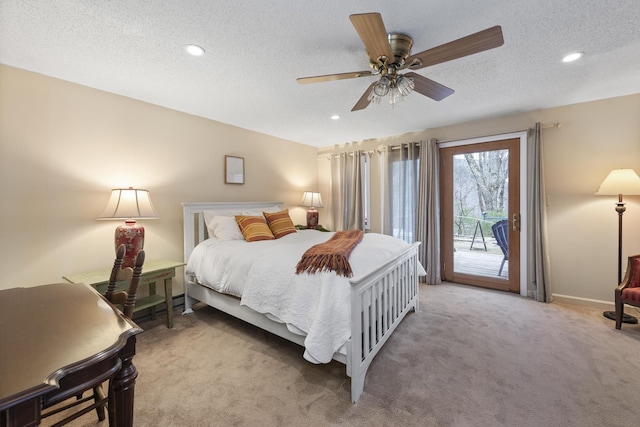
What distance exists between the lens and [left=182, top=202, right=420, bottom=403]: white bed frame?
1641 mm

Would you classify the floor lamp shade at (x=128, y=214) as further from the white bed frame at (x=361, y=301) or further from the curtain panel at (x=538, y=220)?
the curtain panel at (x=538, y=220)

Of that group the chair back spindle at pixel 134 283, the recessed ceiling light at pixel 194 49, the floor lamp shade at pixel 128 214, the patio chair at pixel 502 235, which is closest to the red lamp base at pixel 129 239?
the floor lamp shade at pixel 128 214

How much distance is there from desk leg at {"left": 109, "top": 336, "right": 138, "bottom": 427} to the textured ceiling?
1.82 meters

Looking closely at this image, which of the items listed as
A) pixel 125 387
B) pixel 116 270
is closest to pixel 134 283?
pixel 116 270

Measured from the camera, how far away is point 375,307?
1925 mm

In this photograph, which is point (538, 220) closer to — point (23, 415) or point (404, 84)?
point (404, 84)

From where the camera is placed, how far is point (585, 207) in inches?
122

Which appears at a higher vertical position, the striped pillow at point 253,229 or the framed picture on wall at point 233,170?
the framed picture on wall at point 233,170

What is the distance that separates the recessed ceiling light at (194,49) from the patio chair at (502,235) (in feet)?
13.1

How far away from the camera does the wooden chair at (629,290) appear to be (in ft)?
7.83

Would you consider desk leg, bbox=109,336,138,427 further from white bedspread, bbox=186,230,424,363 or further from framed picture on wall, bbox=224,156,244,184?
framed picture on wall, bbox=224,156,244,184

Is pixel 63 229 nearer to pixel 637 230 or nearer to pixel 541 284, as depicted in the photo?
pixel 541 284

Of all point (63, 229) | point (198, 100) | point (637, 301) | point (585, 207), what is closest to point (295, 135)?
point (198, 100)

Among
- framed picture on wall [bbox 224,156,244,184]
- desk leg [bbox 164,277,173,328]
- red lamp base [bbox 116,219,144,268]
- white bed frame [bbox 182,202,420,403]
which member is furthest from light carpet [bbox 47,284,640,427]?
framed picture on wall [bbox 224,156,244,184]
